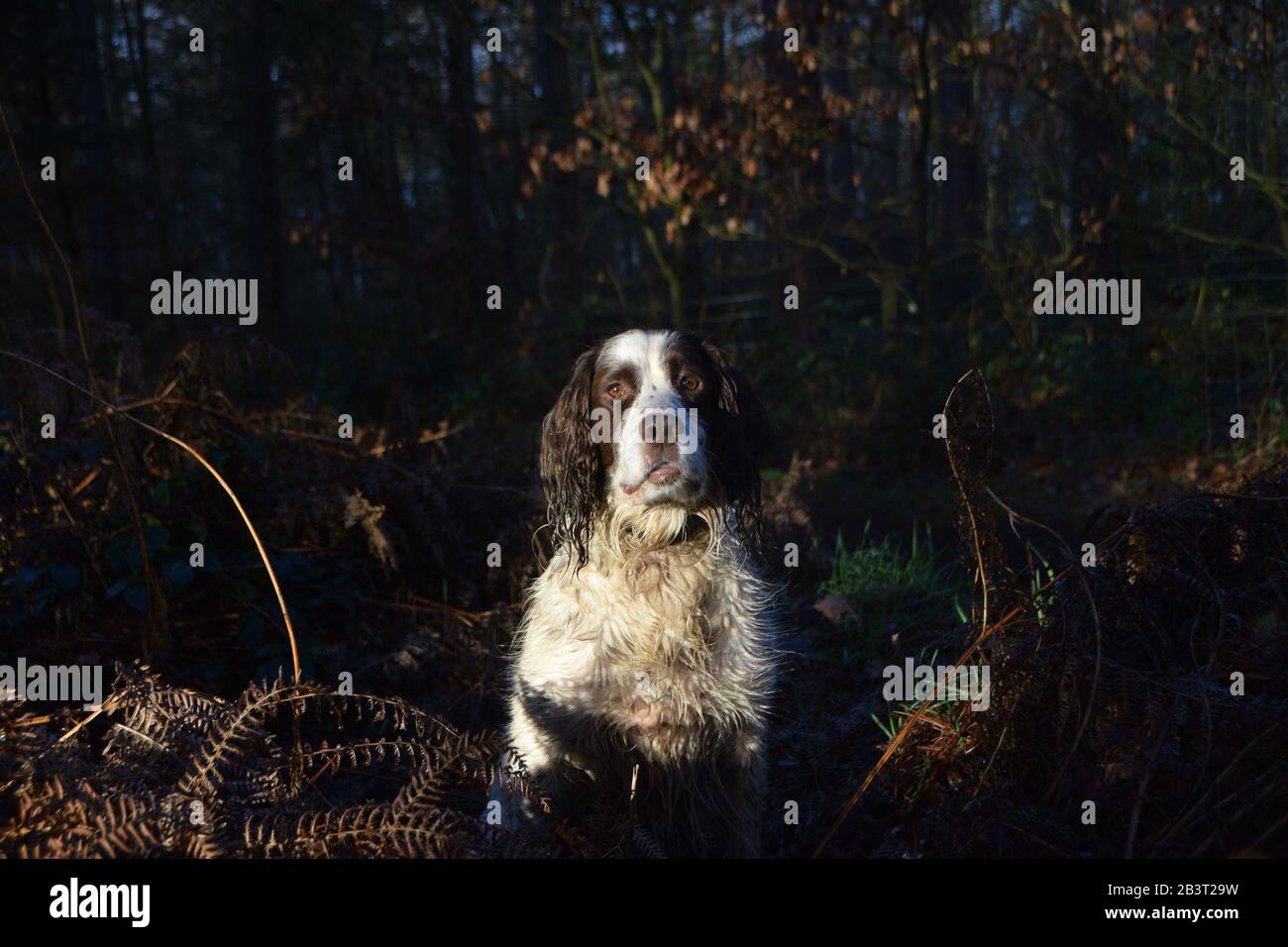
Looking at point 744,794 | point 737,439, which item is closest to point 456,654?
point 744,794

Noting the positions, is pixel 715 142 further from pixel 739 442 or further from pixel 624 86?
pixel 624 86

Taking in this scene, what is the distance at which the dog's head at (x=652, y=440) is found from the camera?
313cm

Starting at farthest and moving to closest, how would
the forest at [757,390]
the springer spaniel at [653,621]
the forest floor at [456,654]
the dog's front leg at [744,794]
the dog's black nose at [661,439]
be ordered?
1. the dog's front leg at [744,794]
2. the springer spaniel at [653,621]
3. the dog's black nose at [661,439]
4. the forest at [757,390]
5. the forest floor at [456,654]

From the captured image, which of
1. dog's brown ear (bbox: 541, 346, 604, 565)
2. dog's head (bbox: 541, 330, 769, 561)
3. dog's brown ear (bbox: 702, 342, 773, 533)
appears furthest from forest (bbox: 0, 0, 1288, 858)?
dog's brown ear (bbox: 541, 346, 604, 565)

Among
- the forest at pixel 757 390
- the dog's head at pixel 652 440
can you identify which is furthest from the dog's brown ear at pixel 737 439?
the forest at pixel 757 390

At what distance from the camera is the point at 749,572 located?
360cm

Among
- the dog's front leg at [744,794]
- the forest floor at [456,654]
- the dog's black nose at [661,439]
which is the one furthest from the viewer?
the dog's front leg at [744,794]

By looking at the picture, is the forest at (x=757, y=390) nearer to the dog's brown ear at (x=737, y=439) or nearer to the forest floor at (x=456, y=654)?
the forest floor at (x=456, y=654)

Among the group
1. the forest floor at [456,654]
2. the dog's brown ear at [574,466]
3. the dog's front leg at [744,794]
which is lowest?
the dog's front leg at [744,794]

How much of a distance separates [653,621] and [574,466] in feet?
1.84

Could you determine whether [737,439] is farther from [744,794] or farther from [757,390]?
[757,390]

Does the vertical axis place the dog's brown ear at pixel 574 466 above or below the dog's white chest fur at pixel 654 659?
above

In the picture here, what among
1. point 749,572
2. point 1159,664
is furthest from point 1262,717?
point 749,572
